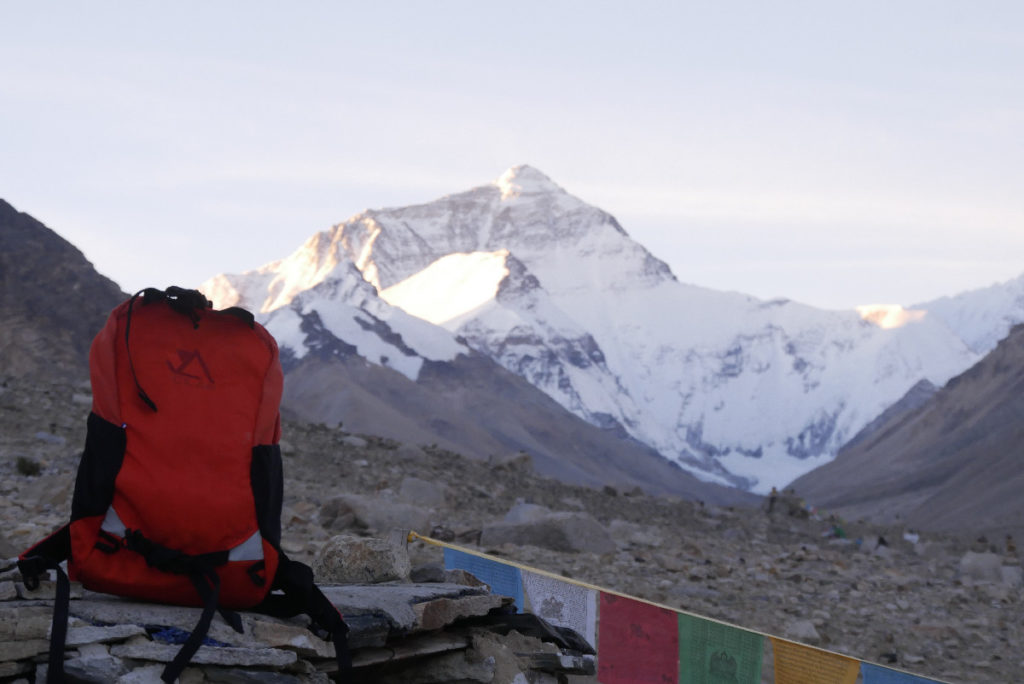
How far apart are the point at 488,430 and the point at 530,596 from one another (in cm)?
10761

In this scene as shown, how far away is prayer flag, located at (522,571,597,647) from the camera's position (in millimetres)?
7730

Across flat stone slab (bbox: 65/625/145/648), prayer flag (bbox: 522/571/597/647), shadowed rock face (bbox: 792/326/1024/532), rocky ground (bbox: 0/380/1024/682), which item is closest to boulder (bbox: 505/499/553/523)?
rocky ground (bbox: 0/380/1024/682)

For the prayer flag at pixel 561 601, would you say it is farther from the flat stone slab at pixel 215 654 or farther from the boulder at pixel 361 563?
the flat stone slab at pixel 215 654

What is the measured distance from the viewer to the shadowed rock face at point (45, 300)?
39.4m

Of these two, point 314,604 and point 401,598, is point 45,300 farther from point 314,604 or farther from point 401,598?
point 314,604

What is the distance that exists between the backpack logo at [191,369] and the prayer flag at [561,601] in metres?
3.51

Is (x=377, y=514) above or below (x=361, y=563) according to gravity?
below

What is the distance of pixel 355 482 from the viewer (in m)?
19.2

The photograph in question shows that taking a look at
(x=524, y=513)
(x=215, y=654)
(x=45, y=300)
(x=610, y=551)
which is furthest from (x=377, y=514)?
(x=45, y=300)

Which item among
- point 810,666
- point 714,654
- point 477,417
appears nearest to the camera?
point 810,666

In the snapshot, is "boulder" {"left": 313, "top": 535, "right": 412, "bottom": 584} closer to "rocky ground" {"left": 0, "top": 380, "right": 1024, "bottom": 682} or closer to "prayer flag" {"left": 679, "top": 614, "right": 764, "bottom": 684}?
"prayer flag" {"left": 679, "top": 614, "right": 764, "bottom": 684}

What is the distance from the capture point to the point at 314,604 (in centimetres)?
482

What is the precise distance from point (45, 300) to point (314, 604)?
1626 inches

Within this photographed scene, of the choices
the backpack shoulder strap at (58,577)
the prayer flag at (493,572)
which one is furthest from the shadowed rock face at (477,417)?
the backpack shoulder strap at (58,577)
